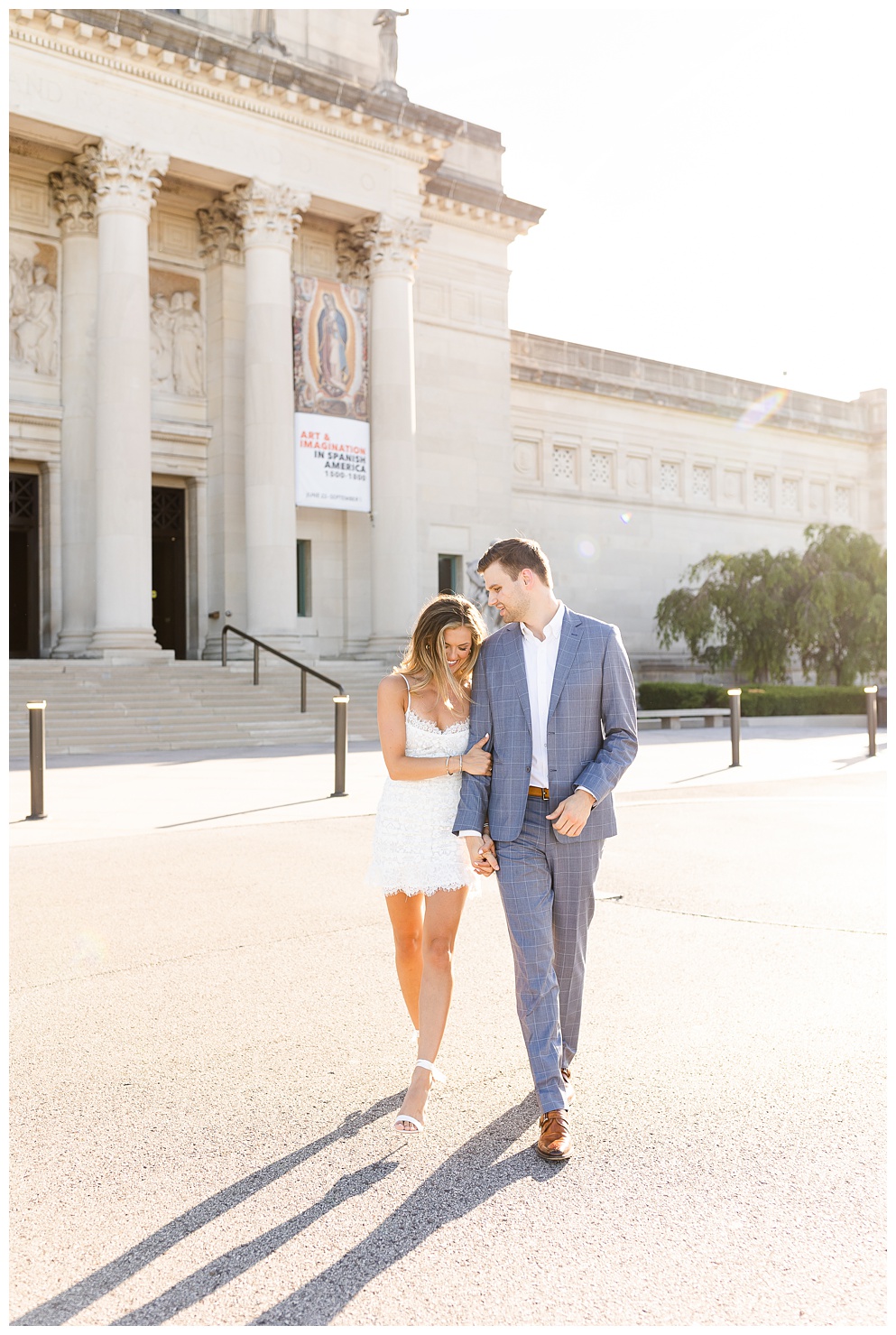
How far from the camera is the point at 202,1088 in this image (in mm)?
4094

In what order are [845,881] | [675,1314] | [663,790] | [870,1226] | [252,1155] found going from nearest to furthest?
[675,1314]
[870,1226]
[252,1155]
[845,881]
[663,790]

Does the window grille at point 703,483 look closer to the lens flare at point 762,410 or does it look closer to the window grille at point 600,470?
the lens flare at point 762,410

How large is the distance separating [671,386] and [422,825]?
123 ft

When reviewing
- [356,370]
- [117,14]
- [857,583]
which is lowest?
[857,583]

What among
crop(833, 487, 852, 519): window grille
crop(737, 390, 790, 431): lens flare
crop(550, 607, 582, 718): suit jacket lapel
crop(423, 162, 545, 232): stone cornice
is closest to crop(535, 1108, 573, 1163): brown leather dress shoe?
crop(550, 607, 582, 718): suit jacket lapel

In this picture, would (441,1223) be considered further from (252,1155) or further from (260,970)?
(260,970)

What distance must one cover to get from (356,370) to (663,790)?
687 inches

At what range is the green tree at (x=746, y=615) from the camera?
3011cm

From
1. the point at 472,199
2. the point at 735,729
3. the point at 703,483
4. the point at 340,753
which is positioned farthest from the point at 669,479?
the point at 340,753

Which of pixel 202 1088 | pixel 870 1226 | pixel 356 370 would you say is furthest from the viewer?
pixel 356 370

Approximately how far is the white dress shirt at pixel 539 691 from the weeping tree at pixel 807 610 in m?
Result: 26.3

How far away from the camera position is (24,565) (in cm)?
2688

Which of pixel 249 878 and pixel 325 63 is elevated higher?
pixel 325 63

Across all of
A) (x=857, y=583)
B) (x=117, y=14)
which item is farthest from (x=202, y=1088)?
(x=857, y=583)
